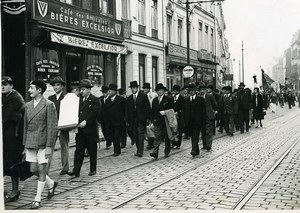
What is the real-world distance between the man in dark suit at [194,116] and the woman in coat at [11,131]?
16.6 ft

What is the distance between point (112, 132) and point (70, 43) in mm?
6202

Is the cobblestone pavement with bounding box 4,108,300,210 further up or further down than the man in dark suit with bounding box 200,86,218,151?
further down

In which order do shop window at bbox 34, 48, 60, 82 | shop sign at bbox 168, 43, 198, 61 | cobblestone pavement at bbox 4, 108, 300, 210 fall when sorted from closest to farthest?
cobblestone pavement at bbox 4, 108, 300, 210 < shop window at bbox 34, 48, 60, 82 < shop sign at bbox 168, 43, 198, 61

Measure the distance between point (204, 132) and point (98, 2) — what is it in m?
10.8

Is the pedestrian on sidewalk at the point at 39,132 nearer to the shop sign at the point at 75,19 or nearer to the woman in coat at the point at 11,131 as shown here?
the woman in coat at the point at 11,131

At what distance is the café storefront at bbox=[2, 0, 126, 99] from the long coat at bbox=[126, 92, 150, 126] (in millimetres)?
4023

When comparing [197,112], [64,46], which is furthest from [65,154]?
[64,46]

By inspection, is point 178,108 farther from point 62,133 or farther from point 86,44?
point 86,44

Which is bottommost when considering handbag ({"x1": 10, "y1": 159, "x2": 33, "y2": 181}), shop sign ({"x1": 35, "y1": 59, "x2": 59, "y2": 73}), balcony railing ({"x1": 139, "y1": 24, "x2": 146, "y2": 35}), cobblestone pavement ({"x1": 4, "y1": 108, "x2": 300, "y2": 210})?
cobblestone pavement ({"x1": 4, "y1": 108, "x2": 300, "y2": 210})

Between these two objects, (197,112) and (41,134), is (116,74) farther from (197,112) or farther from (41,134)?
(41,134)

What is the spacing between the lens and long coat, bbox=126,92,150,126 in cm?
1178

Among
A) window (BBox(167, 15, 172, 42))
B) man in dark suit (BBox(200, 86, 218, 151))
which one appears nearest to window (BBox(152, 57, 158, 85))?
window (BBox(167, 15, 172, 42))

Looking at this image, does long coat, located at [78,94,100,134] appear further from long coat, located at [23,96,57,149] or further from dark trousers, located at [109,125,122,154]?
dark trousers, located at [109,125,122,154]

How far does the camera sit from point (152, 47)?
1067 inches
